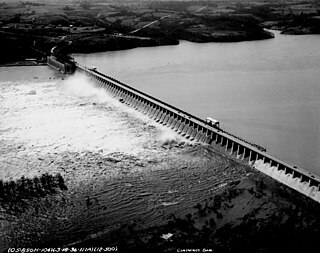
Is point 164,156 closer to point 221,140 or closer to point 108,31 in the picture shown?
point 221,140

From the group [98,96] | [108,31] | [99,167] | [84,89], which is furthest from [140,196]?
[108,31]

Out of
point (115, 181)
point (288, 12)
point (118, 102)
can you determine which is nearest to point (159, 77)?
point (118, 102)

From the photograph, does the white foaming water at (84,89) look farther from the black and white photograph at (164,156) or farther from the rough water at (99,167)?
the rough water at (99,167)

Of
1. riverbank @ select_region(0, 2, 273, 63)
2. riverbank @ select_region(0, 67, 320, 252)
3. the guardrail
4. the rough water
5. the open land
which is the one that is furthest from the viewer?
the open land

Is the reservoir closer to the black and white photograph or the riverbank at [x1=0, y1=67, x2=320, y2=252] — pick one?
the black and white photograph

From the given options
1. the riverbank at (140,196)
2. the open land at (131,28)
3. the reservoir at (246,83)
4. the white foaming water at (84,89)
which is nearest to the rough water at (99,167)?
the riverbank at (140,196)

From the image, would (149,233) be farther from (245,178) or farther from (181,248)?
(245,178)

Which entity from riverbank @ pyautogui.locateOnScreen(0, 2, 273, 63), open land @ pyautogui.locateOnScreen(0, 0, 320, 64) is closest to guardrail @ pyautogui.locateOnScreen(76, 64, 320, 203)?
open land @ pyautogui.locateOnScreen(0, 0, 320, 64)
